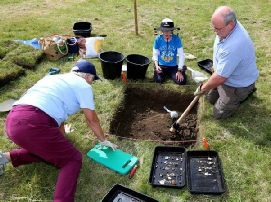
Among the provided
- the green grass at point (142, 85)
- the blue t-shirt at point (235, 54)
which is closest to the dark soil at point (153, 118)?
the green grass at point (142, 85)

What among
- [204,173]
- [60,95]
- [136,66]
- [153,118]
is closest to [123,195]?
[204,173]

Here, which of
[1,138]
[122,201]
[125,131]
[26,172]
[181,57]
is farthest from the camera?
[181,57]

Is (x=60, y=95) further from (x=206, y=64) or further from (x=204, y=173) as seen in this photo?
(x=206, y=64)

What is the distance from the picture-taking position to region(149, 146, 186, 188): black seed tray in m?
3.63

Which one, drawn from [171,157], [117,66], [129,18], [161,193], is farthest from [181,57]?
[129,18]

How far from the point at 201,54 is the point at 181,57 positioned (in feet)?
4.45

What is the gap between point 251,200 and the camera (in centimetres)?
343

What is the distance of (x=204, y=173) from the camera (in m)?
3.75

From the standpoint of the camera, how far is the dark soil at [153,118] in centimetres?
471

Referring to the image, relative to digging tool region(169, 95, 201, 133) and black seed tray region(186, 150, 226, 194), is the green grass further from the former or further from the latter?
digging tool region(169, 95, 201, 133)

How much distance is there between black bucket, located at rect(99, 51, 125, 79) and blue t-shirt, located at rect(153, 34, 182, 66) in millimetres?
763

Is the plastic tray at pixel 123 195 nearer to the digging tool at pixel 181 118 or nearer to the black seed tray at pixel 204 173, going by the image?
the black seed tray at pixel 204 173

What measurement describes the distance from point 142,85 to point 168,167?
7.11 ft

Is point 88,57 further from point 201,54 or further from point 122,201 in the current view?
point 122,201
